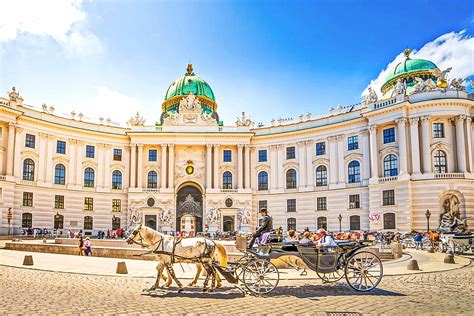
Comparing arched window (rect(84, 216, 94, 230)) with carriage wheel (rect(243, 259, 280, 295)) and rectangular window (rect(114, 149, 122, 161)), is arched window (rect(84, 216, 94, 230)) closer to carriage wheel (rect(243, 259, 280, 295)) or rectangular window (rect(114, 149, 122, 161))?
rectangular window (rect(114, 149, 122, 161))

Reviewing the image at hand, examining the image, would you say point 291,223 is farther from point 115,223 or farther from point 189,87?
point 189,87

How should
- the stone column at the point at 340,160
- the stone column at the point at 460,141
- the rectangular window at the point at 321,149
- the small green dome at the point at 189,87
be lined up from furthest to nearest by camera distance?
the small green dome at the point at 189,87 < the rectangular window at the point at 321,149 < the stone column at the point at 340,160 < the stone column at the point at 460,141

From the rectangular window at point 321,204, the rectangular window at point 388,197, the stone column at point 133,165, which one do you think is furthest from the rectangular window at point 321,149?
the stone column at point 133,165

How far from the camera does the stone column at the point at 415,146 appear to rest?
44.0 metres

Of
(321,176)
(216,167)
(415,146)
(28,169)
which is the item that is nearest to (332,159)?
(321,176)

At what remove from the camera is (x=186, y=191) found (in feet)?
190

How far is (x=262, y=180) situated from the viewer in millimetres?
57125

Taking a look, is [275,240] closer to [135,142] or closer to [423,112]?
[423,112]

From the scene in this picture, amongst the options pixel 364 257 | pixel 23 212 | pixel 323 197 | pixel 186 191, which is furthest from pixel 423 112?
pixel 23 212

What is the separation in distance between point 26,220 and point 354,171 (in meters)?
39.3

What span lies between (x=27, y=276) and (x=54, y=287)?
12.3 feet

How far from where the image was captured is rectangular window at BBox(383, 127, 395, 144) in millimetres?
46812

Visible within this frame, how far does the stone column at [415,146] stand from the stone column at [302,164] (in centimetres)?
1399

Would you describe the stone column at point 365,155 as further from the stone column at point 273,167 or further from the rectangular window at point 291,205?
the stone column at point 273,167
